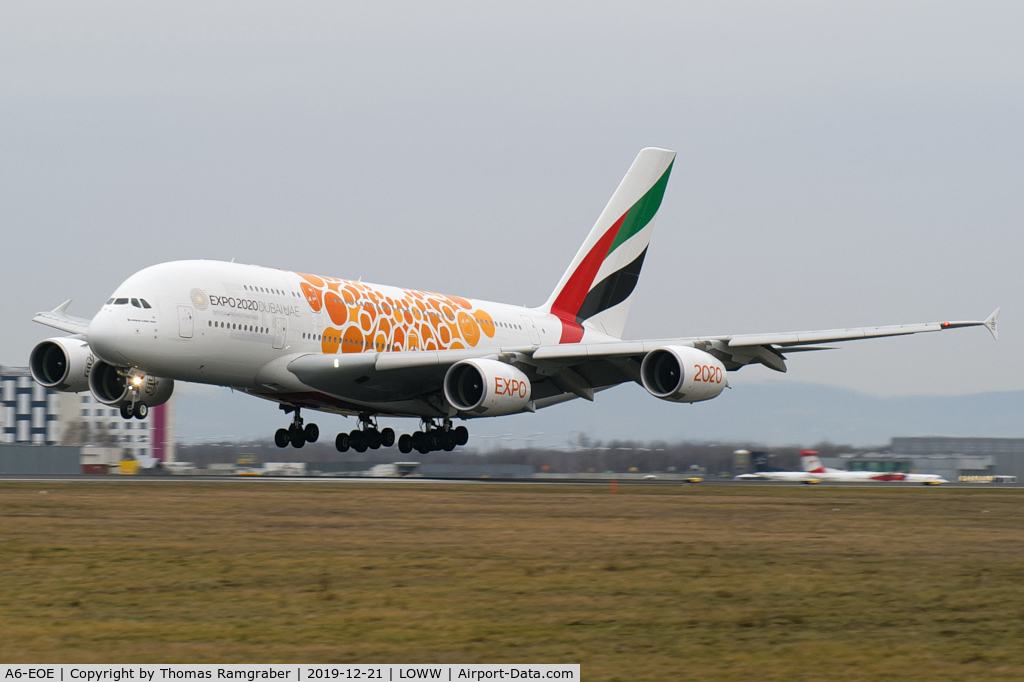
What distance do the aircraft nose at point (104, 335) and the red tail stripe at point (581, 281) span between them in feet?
60.5

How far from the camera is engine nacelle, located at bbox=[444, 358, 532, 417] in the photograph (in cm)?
3525

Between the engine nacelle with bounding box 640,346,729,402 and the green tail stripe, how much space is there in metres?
12.6

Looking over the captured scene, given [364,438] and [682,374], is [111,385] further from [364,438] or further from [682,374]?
[682,374]

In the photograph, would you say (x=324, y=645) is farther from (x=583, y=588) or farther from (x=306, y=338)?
(x=306, y=338)

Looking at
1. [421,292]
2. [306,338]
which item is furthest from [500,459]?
[306,338]

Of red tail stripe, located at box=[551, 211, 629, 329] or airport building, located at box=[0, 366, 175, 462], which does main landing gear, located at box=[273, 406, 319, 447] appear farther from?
airport building, located at box=[0, 366, 175, 462]

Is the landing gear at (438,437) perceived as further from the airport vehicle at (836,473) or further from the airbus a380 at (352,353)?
the airport vehicle at (836,473)

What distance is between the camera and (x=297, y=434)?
42.5m

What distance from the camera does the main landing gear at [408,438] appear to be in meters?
42.2

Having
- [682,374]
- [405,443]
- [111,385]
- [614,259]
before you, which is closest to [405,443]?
[405,443]

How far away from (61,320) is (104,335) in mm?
8930

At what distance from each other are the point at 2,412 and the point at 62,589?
10579 cm

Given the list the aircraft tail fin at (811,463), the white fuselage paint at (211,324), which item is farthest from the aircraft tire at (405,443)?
the aircraft tail fin at (811,463)

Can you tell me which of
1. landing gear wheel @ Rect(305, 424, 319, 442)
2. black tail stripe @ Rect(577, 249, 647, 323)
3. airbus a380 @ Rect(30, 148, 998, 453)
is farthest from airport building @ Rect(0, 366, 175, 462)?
airbus a380 @ Rect(30, 148, 998, 453)
